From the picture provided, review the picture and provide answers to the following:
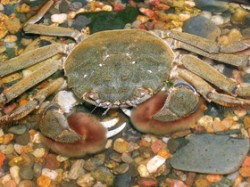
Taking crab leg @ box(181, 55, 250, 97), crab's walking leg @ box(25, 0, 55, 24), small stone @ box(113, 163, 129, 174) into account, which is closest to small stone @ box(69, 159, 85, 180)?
small stone @ box(113, 163, 129, 174)

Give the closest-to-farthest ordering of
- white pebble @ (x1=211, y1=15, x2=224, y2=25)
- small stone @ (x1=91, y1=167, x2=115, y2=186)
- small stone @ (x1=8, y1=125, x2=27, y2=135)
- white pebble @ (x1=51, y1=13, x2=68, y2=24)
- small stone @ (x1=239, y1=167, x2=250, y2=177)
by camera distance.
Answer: small stone @ (x1=239, y1=167, x2=250, y2=177)
small stone @ (x1=91, y1=167, x2=115, y2=186)
small stone @ (x1=8, y1=125, x2=27, y2=135)
white pebble @ (x1=211, y1=15, x2=224, y2=25)
white pebble @ (x1=51, y1=13, x2=68, y2=24)

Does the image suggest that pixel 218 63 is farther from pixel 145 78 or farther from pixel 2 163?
pixel 2 163

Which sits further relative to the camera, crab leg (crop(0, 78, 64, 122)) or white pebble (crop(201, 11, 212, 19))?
white pebble (crop(201, 11, 212, 19))

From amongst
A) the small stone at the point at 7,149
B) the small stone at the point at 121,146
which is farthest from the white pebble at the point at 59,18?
the small stone at the point at 121,146

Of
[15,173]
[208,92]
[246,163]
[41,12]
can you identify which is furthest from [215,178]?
[41,12]

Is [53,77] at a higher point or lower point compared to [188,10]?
lower

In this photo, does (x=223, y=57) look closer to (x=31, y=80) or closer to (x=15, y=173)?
(x=31, y=80)

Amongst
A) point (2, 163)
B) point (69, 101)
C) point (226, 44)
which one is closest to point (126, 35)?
point (69, 101)

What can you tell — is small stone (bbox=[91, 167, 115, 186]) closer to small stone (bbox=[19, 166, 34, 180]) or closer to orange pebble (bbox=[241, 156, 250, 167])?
small stone (bbox=[19, 166, 34, 180])
